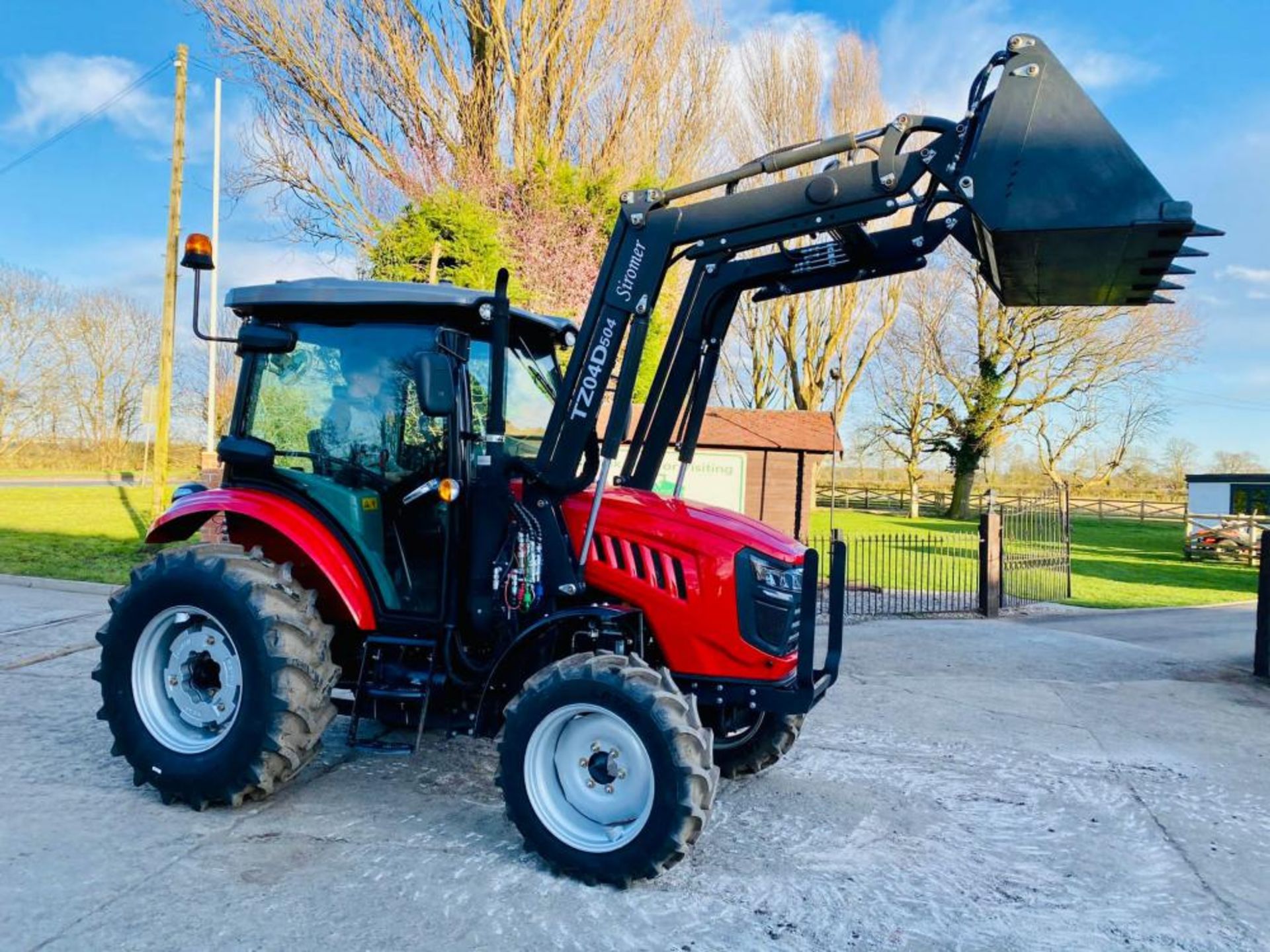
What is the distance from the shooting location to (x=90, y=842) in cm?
358

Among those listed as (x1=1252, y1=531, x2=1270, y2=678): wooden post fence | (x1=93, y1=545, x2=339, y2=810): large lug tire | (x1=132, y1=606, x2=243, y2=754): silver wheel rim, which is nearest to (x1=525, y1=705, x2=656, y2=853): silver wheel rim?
(x1=93, y1=545, x2=339, y2=810): large lug tire

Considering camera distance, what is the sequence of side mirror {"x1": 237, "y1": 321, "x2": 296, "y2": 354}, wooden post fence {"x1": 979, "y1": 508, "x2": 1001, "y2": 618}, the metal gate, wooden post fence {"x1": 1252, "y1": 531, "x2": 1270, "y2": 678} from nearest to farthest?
side mirror {"x1": 237, "y1": 321, "x2": 296, "y2": 354} < wooden post fence {"x1": 1252, "y1": 531, "x2": 1270, "y2": 678} < wooden post fence {"x1": 979, "y1": 508, "x2": 1001, "y2": 618} < the metal gate

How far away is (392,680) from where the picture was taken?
421 centimetres

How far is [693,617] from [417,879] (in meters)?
1.52

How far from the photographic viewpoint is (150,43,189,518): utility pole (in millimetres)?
14047

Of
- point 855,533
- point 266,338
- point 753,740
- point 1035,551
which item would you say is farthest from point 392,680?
point 855,533

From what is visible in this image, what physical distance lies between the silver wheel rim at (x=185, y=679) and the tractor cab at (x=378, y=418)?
28.9 inches

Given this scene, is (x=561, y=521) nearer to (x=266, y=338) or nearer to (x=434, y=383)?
(x=434, y=383)

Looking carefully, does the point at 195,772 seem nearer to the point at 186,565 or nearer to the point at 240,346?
the point at 186,565

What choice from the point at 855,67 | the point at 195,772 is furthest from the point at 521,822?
the point at 855,67

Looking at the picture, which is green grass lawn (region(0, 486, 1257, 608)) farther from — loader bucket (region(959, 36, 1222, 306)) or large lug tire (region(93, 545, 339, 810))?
loader bucket (region(959, 36, 1222, 306))

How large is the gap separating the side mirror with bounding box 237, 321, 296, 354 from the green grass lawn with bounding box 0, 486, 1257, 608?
8177 millimetres

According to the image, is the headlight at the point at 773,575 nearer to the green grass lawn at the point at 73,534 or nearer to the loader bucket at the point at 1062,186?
the loader bucket at the point at 1062,186

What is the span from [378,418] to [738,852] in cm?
262
